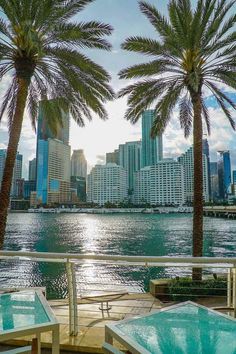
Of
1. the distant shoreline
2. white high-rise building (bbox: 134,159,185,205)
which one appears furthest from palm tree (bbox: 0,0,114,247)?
white high-rise building (bbox: 134,159,185,205)

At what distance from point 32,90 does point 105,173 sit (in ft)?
Result: 519

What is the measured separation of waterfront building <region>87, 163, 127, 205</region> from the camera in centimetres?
16862

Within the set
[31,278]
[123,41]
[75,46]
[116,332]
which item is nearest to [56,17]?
[75,46]

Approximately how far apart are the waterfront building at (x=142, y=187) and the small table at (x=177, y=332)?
528ft

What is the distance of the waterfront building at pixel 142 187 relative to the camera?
164125 mm

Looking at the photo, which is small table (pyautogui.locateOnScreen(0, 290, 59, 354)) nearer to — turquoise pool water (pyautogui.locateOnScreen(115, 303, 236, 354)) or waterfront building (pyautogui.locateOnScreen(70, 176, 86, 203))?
turquoise pool water (pyautogui.locateOnScreen(115, 303, 236, 354))

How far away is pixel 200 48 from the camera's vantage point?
1055 centimetres

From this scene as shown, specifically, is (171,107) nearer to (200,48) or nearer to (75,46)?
(200,48)

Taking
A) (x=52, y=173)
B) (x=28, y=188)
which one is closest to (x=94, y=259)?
(x=52, y=173)

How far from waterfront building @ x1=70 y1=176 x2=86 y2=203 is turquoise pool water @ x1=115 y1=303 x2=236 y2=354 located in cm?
17214

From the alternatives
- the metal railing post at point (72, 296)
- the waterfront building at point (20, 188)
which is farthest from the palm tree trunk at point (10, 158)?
the waterfront building at point (20, 188)

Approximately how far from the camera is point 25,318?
8.45 ft

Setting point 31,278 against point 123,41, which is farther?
point 31,278

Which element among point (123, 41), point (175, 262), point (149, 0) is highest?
point (149, 0)
